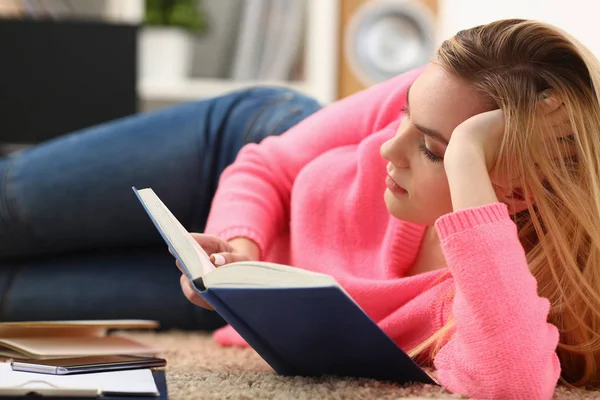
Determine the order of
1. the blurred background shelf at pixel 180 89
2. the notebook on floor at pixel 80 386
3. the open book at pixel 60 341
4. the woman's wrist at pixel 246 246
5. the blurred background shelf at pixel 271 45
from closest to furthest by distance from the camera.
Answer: the notebook on floor at pixel 80 386, the open book at pixel 60 341, the woman's wrist at pixel 246 246, the blurred background shelf at pixel 180 89, the blurred background shelf at pixel 271 45

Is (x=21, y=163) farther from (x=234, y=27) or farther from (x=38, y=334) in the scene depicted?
(x=234, y=27)

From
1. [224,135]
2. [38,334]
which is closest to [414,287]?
[38,334]

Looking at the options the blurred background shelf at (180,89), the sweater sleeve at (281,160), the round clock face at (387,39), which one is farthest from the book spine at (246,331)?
the round clock face at (387,39)

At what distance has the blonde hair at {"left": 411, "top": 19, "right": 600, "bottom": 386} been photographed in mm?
882

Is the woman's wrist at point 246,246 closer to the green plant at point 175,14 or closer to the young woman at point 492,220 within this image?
the young woman at point 492,220

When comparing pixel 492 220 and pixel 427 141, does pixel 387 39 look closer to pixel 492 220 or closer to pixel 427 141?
pixel 427 141

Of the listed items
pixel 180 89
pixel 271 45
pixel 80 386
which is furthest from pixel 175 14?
pixel 80 386

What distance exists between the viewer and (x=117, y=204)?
1533mm

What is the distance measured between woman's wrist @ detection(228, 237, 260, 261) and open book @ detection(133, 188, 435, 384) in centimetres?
27

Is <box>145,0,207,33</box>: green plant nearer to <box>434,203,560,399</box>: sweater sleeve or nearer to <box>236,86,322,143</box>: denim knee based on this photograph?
<box>236,86,322,143</box>: denim knee

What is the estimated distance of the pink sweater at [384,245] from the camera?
808 mm

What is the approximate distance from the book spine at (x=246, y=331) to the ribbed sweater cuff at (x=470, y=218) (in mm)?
236

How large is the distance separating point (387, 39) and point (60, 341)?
2941 mm

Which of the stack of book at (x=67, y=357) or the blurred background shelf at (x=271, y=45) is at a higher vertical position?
the blurred background shelf at (x=271, y=45)
